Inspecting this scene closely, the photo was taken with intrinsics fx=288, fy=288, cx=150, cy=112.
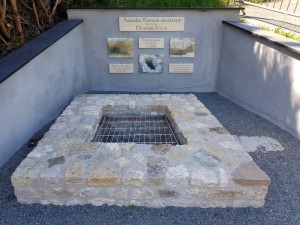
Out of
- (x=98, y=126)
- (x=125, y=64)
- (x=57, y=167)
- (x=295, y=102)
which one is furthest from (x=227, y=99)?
(x=57, y=167)

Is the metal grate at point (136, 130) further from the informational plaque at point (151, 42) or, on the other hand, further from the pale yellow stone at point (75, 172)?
the informational plaque at point (151, 42)

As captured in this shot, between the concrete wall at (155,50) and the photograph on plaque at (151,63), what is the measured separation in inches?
2.9

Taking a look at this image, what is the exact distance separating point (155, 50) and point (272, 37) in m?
1.95

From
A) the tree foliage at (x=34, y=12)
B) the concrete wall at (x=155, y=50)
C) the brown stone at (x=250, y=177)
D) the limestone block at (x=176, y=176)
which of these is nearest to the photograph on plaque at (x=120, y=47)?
the concrete wall at (x=155, y=50)

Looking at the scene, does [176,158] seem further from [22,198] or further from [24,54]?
[24,54]

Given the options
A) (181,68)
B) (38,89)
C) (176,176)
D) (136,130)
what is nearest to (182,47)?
(181,68)

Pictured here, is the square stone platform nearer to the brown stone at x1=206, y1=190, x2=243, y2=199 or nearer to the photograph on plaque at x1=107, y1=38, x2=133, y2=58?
the brown stone at x1=206, y1=190, x2=243, y2=199

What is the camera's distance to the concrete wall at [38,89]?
9.90 ft

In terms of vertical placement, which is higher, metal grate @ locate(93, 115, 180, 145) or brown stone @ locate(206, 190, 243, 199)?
brown stone @ locate(206, 190, 243, 199)

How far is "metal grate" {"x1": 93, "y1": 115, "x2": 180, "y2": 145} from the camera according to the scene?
3568 mm

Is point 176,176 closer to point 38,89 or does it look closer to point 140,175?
point 140,175

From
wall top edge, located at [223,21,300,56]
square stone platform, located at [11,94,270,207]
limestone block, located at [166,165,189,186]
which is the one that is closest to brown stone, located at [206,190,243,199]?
square stone platform, located at [11,94,270,207]

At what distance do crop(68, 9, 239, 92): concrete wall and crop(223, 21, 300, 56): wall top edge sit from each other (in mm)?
374

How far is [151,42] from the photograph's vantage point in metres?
5.04
